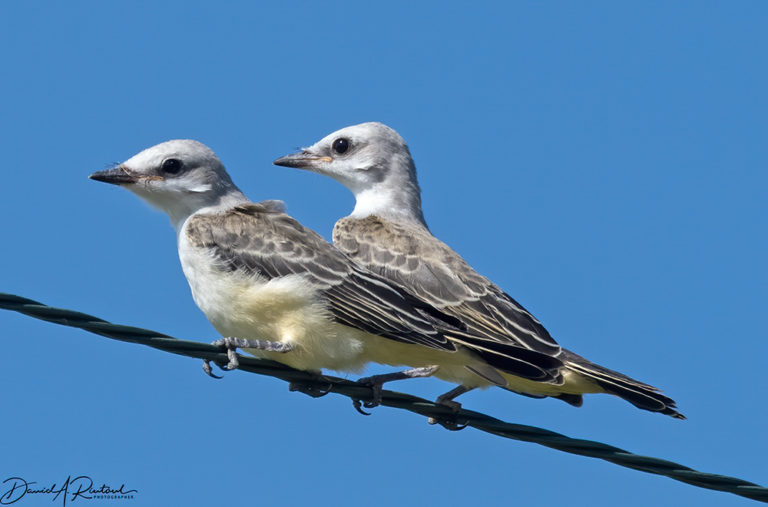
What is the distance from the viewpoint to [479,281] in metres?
10.2

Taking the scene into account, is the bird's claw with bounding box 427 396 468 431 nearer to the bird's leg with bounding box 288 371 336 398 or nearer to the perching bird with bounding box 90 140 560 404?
the perching bird with bounding box 90 140 560 404

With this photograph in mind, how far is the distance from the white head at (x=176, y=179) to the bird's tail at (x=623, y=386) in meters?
3.18

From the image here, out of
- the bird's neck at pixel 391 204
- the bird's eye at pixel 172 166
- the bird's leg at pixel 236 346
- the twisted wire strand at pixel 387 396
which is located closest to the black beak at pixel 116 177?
the bird's eye at pixel 172 166

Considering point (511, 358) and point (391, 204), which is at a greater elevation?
point (391, 204)

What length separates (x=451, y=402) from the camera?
9.52 meters

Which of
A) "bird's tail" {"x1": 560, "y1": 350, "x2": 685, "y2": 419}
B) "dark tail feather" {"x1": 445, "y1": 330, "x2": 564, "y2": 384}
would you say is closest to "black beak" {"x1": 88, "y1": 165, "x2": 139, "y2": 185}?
"dark tail feather" {"x1": 445, "y1": 330, "x2": 564, "y2": 384}

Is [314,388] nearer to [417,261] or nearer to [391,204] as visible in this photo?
[417,261]

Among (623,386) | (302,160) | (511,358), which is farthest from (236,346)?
(302,160)

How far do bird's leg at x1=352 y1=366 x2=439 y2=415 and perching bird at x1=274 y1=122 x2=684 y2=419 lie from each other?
19.8 inches

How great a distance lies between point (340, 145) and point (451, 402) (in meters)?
4.03

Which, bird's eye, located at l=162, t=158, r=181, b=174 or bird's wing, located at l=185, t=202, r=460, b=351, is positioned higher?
bird's eye, located at l=162, t=158, r=181, b=174

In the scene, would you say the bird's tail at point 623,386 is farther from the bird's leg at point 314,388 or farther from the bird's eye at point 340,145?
the bird's eye at point 340,145

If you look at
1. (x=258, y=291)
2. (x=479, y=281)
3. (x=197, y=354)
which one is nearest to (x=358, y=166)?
(x=479, y=281)

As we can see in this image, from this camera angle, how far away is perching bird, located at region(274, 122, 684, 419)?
9273 millimetres
